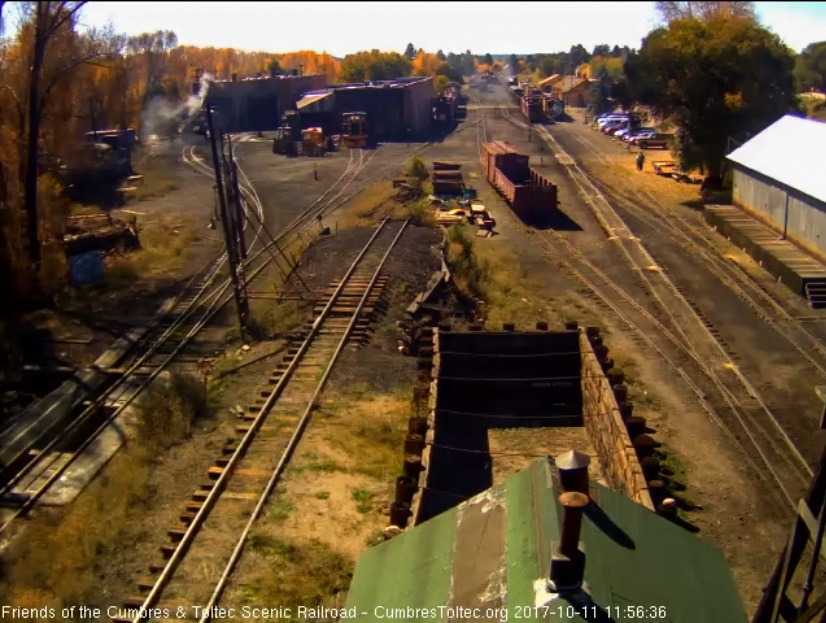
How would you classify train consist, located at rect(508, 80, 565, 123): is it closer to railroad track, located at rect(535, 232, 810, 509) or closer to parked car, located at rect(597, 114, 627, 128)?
parked car, located at rect(597, 114, 627, 128)

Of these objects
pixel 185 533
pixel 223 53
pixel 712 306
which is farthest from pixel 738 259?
pixel 223 53

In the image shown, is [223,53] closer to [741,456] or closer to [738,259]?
[738,259]

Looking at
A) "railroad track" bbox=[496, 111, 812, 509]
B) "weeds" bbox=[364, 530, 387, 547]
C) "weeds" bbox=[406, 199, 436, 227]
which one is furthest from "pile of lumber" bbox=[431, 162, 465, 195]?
"weeds" bbox=[364, 530, 387, 547]

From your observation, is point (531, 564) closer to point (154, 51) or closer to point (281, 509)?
point (281, 509)

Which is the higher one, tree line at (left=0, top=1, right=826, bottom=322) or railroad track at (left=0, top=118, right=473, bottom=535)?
tree line at (left=0, top=1, right=826, bottom=322)

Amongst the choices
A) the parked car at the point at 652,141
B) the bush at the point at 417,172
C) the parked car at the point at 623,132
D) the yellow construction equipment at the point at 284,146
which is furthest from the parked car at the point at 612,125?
the bush at the point at 417,172
